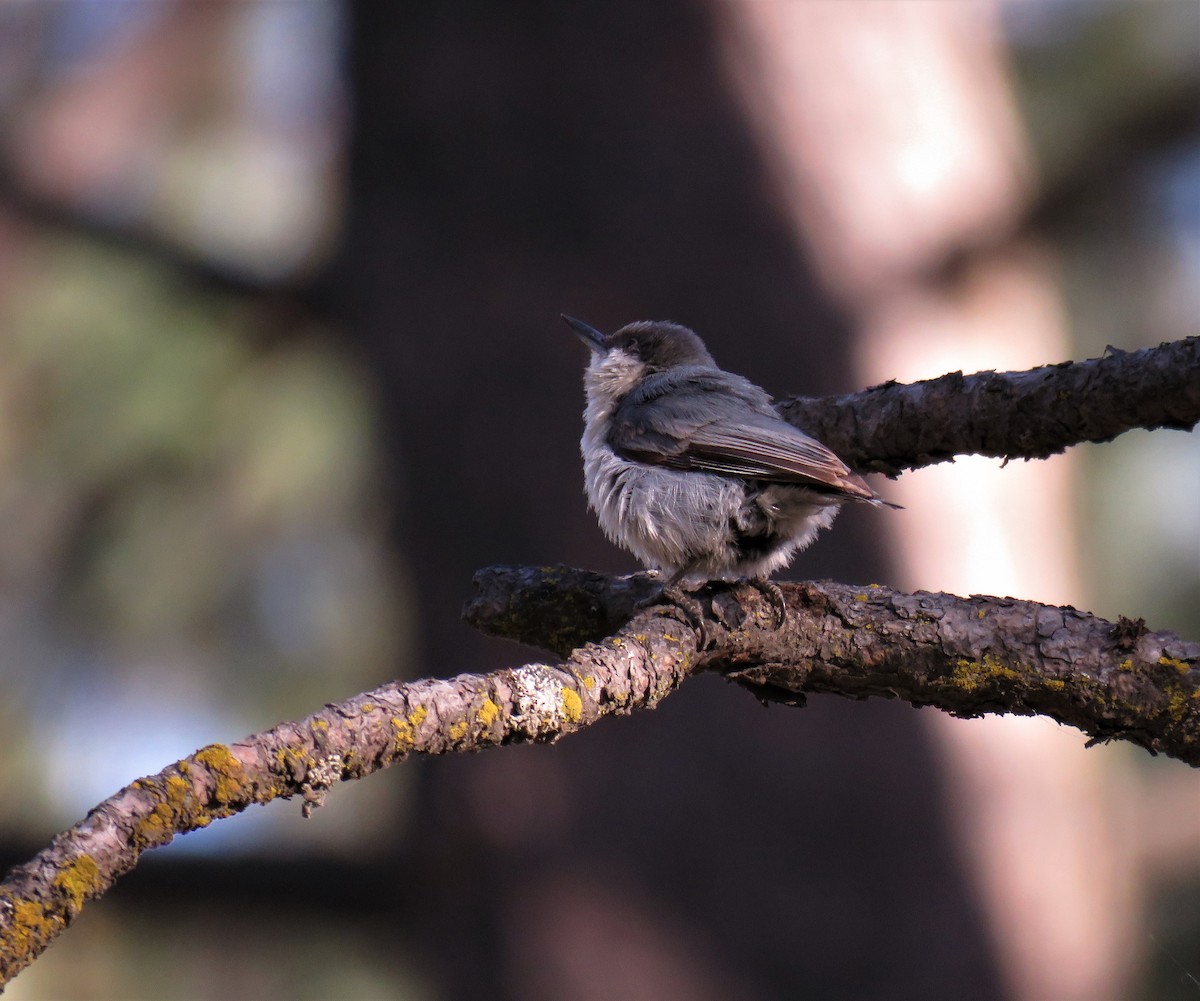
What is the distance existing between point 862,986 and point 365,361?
341 centimetres

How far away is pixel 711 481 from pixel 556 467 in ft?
6.02

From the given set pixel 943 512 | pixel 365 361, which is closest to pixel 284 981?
pixel 365 361

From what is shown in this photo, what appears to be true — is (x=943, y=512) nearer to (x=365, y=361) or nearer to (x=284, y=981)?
(x=365, y=361)

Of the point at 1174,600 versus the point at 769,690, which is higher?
the point at 1174,600

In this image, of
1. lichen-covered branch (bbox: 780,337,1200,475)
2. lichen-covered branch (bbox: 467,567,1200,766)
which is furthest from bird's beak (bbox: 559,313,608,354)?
lichen-covered branch (bbox: 467,567,1200,766)

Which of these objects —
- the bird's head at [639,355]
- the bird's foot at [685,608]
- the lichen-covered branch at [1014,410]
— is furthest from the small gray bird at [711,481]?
the bird's foot at [685,608]

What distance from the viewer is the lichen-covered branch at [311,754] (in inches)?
50.8

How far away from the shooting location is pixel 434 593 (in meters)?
5.09

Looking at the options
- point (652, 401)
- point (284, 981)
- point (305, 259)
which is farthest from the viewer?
point (284, 981)

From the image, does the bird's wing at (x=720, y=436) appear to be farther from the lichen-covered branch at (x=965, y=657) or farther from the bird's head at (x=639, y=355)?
the lichen-covered branch at (x=965, y=657)

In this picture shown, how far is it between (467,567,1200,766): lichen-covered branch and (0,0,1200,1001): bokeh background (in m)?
→ 2.37

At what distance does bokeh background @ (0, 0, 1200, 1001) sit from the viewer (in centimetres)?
457

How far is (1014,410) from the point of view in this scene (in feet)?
7.71

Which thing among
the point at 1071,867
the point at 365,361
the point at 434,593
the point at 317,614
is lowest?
the point at 1071,867
